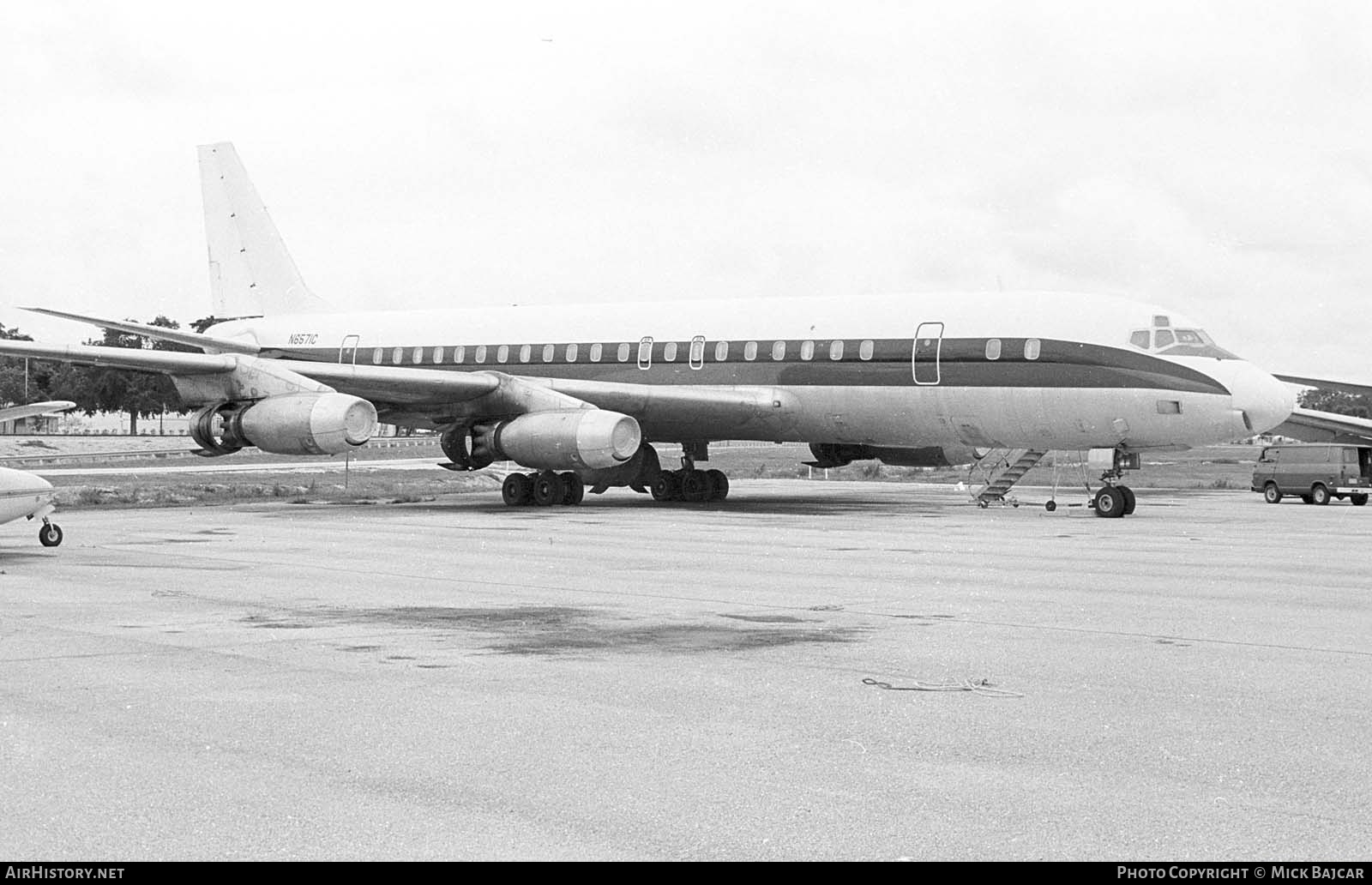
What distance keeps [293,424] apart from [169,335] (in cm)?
501

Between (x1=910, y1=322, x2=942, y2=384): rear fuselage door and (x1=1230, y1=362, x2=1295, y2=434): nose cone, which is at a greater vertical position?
(x1=910, y1=322, x2=942, y2=384): rear fuselage door

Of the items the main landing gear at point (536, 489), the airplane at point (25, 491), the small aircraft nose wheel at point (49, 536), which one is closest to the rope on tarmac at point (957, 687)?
the airplane at point (25, 491)

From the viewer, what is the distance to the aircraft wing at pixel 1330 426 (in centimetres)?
4062

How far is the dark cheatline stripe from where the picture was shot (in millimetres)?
25188

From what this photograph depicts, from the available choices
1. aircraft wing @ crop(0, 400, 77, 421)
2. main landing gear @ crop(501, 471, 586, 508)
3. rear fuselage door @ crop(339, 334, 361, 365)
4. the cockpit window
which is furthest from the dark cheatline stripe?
aircraft wing @ crop(0, 400, 77, 421)

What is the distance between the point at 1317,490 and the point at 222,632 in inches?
1195

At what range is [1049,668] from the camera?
370 inches

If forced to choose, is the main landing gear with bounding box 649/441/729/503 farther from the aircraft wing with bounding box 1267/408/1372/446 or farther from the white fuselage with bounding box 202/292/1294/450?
the aircraft wing with bounding box 1267/408/1372/446

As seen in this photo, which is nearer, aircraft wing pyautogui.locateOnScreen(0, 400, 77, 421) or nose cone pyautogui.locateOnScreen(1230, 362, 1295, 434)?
aircraft wing pyautogui.locateOnScreen(0, 400, 77, 421)

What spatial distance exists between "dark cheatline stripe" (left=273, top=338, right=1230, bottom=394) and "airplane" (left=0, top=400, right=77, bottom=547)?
1418cm

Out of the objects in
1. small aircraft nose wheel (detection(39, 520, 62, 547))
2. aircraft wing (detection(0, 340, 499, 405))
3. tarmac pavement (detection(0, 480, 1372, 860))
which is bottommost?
tarmac pavement (detection(0, 480, 1372, 860))

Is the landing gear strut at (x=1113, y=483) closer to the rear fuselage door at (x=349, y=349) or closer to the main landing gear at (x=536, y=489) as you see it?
the main landing gear at (x=536, y=489)

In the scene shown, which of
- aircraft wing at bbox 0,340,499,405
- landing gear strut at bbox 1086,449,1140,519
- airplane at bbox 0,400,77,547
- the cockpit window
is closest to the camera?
airplane at bbox 0,400,77,547

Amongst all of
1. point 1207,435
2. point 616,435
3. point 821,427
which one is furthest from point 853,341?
point 1207,435
